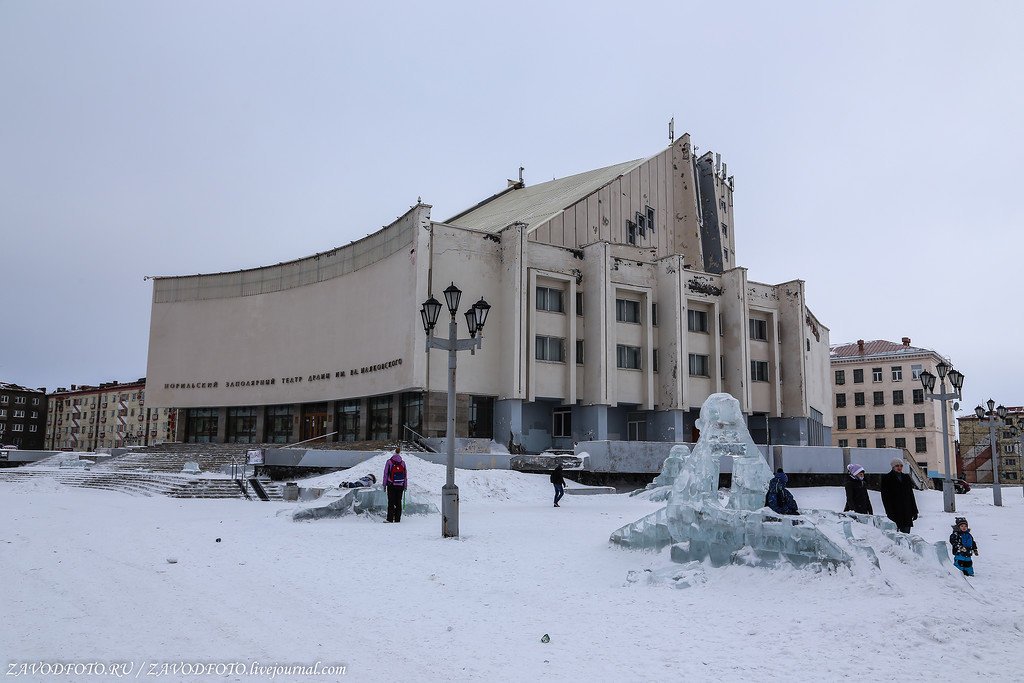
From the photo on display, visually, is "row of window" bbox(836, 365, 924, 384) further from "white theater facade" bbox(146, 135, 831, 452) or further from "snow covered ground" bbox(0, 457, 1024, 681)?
"snow covered ground" bbox(0, 457, 1024, 681)

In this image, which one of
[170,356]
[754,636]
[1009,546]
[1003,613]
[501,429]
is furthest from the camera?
[170,356]

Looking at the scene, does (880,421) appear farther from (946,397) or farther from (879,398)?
(946,397)

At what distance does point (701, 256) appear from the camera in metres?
51.7

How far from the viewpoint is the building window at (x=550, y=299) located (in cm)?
4047

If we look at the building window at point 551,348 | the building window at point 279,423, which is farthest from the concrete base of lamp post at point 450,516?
the building window at point 279,423

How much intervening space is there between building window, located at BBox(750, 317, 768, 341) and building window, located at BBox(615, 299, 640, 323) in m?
9.45

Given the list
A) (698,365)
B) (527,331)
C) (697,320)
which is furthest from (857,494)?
(697,320)

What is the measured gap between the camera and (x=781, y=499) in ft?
36.4

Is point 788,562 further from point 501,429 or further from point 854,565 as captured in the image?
point 501,429

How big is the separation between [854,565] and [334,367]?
38074mm

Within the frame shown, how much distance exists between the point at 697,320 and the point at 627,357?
6.17 m

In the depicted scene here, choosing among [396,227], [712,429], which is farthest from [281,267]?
[712,429]

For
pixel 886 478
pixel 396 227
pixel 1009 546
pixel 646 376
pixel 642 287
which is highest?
pixel 396 227

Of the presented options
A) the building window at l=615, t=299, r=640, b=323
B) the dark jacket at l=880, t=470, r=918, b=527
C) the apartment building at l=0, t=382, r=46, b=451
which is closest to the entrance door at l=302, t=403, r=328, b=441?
the building window at l=615, t=299, r=640, b=323
